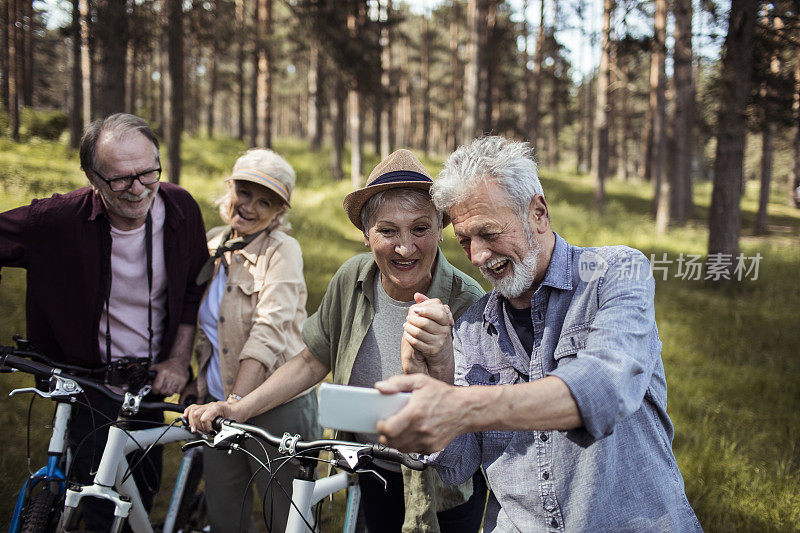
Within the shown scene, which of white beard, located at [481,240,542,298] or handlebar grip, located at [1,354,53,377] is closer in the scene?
white beard, located at [481,240,542,298]

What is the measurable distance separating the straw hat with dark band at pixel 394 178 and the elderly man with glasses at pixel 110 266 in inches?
42.3

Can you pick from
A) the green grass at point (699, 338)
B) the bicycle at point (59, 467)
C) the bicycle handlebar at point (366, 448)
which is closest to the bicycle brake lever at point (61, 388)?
the bicycle at point (59, 467)

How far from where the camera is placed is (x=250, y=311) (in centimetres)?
315

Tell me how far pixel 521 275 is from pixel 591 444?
0.60m

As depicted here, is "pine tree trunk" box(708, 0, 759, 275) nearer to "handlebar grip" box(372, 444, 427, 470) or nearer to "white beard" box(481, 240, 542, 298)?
"white beard" box(481, 240, 542, 298)

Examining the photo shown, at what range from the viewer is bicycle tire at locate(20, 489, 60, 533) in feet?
8.00

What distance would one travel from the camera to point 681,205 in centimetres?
1941

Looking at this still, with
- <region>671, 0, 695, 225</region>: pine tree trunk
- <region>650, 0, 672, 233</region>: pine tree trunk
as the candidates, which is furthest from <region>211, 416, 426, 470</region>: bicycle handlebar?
<region>650, 0, 672, 233</region>: pine tree trunk

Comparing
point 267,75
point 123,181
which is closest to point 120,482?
point 123,181

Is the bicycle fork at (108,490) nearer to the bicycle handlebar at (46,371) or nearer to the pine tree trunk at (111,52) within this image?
the bicycle handlebar at (46,371)

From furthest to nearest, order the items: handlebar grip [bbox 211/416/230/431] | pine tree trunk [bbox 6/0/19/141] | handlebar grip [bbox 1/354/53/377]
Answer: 1. pine tree trunk [bbox 6/0/19/141]
2. handlebar grip [bbox 1/354/53/377]
3. handlebar grip [bbox 211/416/230/431]

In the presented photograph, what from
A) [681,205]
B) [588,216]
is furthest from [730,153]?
[681,205]

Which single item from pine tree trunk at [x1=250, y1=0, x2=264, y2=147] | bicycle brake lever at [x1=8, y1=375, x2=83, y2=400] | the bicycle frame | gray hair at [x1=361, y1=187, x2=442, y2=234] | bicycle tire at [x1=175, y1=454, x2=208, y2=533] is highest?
pine tree trunk at [x1=250, y1=0, x2=264, y2=147]

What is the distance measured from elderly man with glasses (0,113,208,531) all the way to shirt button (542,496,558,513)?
199 cm
